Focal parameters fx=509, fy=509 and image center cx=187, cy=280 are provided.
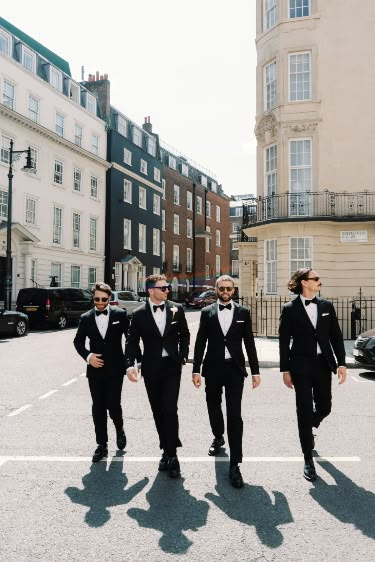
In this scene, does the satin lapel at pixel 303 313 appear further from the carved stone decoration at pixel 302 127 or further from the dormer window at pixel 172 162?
the dormer window at pixel 172 162

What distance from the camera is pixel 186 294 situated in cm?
5138

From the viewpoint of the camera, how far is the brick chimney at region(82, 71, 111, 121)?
39.0m

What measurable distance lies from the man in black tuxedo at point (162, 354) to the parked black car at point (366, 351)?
21.0 ft

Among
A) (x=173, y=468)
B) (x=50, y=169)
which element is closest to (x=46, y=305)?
(x=50, y=169)

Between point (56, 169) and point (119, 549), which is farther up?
point (56, 169)

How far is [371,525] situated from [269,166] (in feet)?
58.8

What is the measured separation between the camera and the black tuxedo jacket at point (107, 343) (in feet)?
17.1

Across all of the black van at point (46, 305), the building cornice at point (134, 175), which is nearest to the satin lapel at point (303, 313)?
the black van at point (46, 305)

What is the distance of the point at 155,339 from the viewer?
4.84 metres

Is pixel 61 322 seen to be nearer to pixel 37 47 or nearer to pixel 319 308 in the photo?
pixel 319 308

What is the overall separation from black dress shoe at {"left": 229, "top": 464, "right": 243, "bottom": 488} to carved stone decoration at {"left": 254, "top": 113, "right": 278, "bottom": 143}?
17.1m

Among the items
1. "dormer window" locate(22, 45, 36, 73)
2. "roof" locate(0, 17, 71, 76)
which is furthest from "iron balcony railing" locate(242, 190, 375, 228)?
"roof" locate(0, 17, 71, 76)

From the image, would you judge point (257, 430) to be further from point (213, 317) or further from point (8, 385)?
point (8, 385)

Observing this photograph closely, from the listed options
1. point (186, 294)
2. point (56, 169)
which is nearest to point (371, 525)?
point (56, 169)
